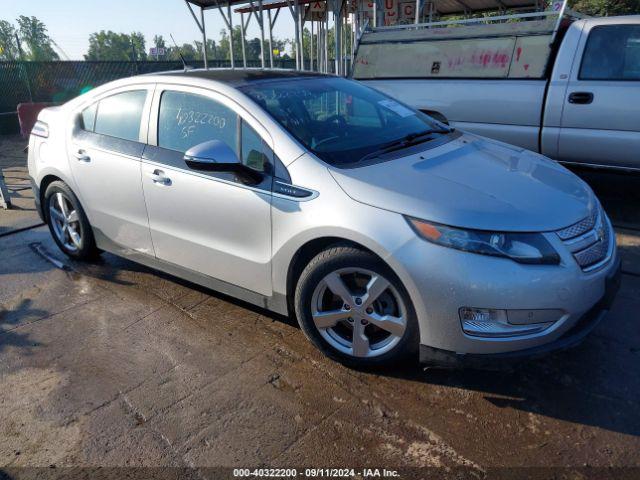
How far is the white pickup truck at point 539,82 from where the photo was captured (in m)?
5.11

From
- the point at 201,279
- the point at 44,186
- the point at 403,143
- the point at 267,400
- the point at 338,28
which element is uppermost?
the point at 338,28

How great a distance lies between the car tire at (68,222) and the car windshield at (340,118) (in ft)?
6.49

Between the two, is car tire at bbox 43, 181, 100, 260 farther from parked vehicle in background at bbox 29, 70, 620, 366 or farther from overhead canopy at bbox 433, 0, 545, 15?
overhead canopy at bbox 433, 0, 545, 15

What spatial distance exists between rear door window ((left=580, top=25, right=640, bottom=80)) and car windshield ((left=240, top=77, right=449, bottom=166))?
8.15 feet

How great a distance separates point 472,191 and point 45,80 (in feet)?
48.2

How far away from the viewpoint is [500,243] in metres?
2.39

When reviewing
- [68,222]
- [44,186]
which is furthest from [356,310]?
[44,186]

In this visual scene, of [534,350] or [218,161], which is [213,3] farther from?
[534,350]

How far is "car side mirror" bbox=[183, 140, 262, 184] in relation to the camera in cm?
290

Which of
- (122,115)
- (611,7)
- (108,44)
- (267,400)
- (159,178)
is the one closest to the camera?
(267,400)

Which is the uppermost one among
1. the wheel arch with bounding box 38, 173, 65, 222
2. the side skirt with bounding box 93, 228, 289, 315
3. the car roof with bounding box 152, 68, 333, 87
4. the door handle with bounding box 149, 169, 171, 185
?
the car roof with bounding box 152, 68, 333, 87

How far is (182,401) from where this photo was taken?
2.71 m

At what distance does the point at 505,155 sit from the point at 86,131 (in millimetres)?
3158

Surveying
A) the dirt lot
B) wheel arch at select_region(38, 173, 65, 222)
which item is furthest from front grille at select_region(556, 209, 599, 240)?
wheel arch at select_region(38, 173, 65, 222)
